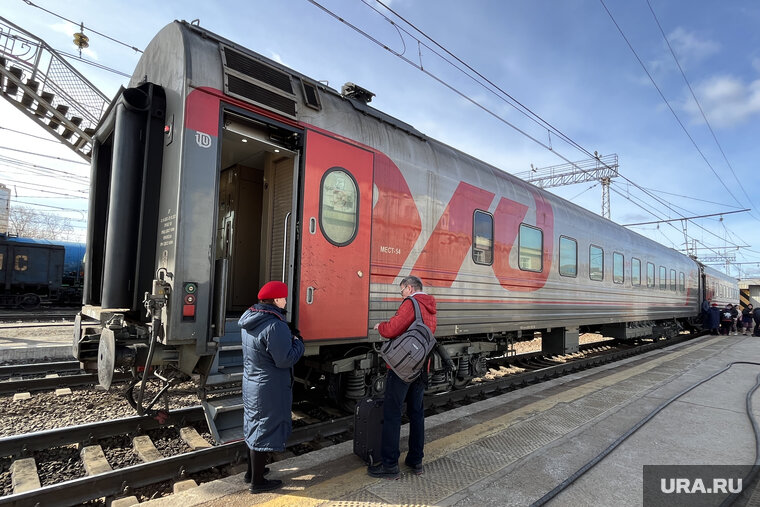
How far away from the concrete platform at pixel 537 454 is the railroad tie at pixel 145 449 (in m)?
1.06

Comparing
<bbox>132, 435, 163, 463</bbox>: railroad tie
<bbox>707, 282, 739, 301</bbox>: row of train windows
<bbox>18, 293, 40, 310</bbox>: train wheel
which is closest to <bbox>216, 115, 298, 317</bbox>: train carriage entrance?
<bbox>132, 435, 163, 463</bbox>: railroad tie

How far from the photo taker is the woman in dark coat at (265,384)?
3049 mm

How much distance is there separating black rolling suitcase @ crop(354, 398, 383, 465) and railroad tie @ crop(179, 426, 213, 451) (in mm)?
1570

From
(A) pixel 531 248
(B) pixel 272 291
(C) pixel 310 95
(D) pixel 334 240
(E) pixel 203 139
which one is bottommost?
(B) pixel 272 291

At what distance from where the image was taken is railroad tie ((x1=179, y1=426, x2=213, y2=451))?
417cm

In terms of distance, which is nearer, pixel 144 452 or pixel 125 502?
pixel 125 502

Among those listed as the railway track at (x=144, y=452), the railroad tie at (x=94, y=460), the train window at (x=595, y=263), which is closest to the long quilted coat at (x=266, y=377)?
the railway track at (x=144, y=452)

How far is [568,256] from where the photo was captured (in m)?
8.91

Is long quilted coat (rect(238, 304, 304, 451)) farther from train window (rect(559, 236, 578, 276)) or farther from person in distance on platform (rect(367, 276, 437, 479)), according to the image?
train window (rect(559, 236, 578, 276))

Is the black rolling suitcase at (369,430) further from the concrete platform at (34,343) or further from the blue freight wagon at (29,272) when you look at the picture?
the blue freight wagon at (29,272)

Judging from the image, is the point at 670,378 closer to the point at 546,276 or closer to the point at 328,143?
the point at 546,276

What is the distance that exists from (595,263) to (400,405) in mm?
8163

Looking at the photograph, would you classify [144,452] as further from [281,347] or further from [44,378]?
[44,378]

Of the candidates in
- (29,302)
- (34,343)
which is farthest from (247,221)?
(29,302)
